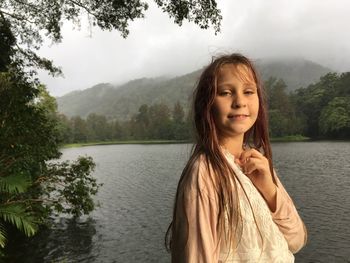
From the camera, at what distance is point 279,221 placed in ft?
6.29

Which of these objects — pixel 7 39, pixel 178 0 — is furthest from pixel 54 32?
pixel 178 0

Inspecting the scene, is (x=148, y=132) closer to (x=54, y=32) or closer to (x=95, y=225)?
(x=95, y=225)

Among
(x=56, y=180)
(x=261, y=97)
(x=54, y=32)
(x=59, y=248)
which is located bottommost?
(x=59, y=248)

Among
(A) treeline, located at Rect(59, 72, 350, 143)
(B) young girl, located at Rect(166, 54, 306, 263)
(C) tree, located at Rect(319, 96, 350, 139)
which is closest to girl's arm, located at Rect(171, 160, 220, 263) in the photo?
(B) young girl, located at Rect(166, 54, 306, 263)

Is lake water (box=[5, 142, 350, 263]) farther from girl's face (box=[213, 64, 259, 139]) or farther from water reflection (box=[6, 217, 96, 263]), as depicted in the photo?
girl's face (box=[213, 64, 259, 139])

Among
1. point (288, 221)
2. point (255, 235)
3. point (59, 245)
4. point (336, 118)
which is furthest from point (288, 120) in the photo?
point (255, 235)

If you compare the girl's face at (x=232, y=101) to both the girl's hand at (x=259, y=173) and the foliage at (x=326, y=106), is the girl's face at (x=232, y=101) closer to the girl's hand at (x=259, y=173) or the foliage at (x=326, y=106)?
the girl's hand at (x=259, y=173)

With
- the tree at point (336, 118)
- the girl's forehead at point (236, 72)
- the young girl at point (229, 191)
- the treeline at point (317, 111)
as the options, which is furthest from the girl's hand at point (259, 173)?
the tree at point (336, 118)

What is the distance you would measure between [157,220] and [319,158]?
33005 mm

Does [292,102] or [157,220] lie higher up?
[292,102]

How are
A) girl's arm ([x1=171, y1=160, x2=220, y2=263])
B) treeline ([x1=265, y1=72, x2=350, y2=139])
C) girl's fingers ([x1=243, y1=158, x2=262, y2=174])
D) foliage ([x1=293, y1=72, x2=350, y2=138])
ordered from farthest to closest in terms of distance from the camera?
treeline ([x1=265, y1=72, x2=350, y2=139]) < foliage ([x1=293, y1=72, x2=350, y2=138]) < girl's fingers ([x1=243, y1=158, x2=262, y2=174]) < girl's arm ([x1=171, y1=160, x2=220, y2=263])

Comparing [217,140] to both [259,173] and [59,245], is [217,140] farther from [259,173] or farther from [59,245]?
[59,245]

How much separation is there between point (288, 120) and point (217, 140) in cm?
10681

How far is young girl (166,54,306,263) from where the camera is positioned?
163cm
